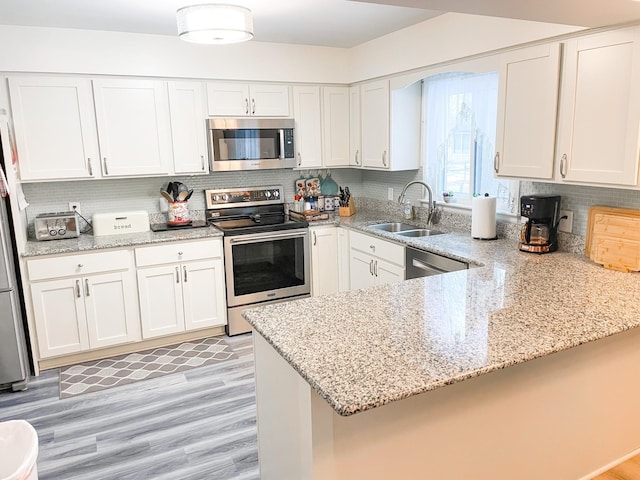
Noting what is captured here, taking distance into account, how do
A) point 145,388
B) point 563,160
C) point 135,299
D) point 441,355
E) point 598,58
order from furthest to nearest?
point 135,299 < point 145,388 < point 563,160 < point 598,58 < point 441,355

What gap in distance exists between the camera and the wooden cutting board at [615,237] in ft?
7.75

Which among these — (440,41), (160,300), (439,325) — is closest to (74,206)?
(160,300)

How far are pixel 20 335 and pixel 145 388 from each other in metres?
0.90

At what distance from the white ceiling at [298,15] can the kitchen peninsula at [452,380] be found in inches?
46.5

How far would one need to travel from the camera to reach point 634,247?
2355 mm

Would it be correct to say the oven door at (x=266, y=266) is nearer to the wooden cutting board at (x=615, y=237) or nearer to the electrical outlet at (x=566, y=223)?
the electrical outlet at (x=566, y=223)

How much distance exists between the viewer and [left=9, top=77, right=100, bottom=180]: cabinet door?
10.9 feet

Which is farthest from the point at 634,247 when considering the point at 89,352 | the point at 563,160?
the point at 89,352

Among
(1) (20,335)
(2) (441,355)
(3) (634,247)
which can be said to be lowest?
(1) (20,335)

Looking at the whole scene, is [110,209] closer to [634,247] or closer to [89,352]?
[89,352]

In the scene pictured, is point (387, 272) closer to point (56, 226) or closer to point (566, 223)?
point (566, 223)

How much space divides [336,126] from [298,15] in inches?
53.4

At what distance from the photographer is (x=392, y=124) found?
12.8ft

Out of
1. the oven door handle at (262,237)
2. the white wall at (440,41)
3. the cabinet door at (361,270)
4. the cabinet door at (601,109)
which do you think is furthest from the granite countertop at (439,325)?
the oven door handle at (262,237)
